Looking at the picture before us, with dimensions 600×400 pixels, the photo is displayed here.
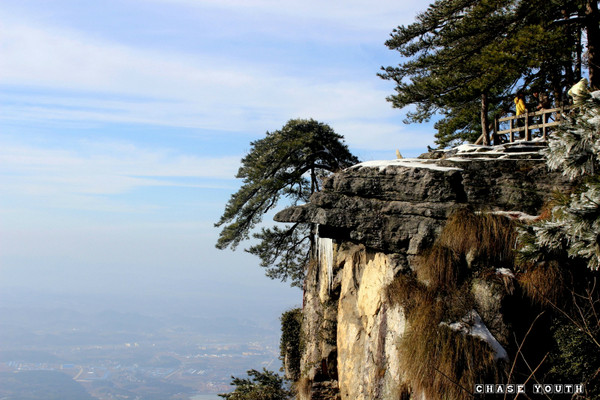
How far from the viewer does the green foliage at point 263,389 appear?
13.9 metres

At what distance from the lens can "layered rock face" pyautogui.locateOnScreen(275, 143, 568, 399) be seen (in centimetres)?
942

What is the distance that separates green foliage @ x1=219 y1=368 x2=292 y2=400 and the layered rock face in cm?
269

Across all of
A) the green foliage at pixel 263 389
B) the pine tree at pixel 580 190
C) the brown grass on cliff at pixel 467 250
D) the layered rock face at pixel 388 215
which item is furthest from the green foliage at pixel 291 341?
the pine tree at pixel 580 190

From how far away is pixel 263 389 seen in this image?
1411cm

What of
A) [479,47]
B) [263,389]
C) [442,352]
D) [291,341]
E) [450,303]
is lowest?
[263,389]

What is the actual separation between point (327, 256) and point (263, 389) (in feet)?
13.8

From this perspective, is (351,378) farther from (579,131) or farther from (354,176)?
(579,131)

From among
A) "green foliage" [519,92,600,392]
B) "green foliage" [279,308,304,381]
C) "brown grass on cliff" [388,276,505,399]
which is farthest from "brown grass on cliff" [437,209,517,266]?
"green foliage" [279,308,304,381]

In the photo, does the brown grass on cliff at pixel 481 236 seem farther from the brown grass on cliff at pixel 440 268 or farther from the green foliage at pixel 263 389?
the green foliage at pixel 263 389

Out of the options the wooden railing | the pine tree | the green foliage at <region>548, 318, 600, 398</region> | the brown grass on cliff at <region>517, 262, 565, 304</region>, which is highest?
the wooden railing

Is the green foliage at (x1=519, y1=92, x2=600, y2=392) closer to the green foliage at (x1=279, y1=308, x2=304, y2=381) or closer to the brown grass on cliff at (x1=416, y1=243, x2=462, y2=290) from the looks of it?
the brown grass on cliff at (x1=416, y1=243, x2=462, y2=290)

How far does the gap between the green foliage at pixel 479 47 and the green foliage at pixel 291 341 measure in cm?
684

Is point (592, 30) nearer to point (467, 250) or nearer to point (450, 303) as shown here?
point (467, 250)

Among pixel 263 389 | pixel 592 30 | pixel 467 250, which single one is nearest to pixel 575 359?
pixel 467 250
